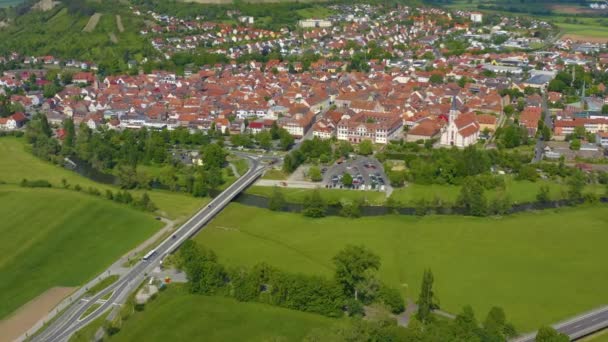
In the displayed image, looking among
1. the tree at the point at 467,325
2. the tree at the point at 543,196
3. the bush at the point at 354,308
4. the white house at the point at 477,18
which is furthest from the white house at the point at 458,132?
the white house at the point at 477,18

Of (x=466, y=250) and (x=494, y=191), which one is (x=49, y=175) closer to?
(x=466, y=250)

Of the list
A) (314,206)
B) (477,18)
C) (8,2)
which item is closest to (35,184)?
(314,206)

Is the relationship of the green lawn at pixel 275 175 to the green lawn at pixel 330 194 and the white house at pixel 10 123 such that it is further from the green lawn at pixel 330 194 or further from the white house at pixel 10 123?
the white house at pixel 10 123

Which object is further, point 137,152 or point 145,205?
point 137,152

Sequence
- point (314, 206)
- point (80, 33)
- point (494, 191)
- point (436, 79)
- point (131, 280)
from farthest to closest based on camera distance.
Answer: point (80, 33) → point (436, 79) → point (494, 191) → point (314, 206) → point (131, 280)

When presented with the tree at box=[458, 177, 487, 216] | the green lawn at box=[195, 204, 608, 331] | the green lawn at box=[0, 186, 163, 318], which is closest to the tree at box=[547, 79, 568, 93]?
the green lawn at box=[195, 204, 608, 331]

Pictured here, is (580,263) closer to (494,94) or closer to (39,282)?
(39,282)
